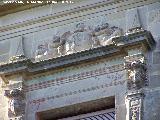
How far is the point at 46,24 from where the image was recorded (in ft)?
61.6

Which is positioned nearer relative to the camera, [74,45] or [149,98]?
[149,98]

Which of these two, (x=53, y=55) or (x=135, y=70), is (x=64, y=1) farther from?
(x=135, y=70)

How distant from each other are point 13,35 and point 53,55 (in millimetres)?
1305

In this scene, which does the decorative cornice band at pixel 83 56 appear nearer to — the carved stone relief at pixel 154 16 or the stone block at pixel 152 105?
the carved stone relief at pixel 154 16

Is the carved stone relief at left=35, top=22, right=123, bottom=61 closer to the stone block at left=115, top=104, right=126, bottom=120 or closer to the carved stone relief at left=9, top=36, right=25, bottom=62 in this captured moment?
the carved stone relief at left=9, top=36, right=25, bottom=62

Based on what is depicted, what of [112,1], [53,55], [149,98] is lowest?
[149,98]

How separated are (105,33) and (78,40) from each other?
1.91 feet

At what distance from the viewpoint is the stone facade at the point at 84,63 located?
16.9 meters

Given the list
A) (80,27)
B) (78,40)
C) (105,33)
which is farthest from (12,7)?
(105,33)

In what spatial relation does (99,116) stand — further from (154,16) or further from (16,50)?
(16,50)

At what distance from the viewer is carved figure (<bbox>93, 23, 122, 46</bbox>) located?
697 inches

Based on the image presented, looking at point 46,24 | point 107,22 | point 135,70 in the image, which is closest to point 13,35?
point 46,24

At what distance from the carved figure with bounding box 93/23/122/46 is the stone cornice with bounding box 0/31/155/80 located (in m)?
0.29

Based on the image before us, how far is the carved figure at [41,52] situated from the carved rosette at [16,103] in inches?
35.5
